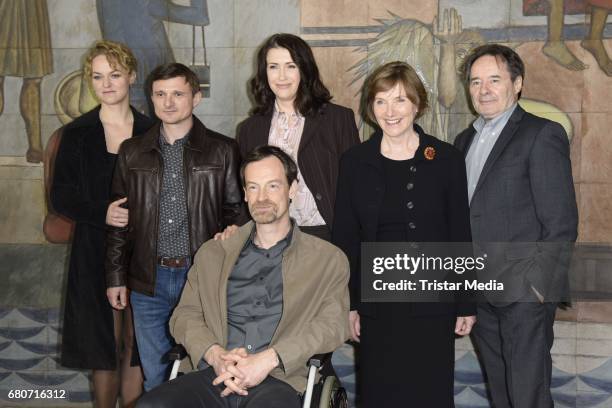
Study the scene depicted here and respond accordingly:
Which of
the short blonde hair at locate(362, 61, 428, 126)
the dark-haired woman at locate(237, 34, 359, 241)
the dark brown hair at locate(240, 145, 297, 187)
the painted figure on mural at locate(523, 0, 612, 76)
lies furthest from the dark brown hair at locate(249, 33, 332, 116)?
the painted figure on mural at locate(523, 0, 612, 76)

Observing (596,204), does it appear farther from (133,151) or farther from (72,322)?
(72,322)

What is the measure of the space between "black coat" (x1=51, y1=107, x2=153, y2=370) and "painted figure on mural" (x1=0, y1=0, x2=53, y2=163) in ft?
4.08

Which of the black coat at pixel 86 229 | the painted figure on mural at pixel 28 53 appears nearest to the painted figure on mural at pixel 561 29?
the black coat at pixel 86 229

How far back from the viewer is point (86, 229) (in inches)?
135

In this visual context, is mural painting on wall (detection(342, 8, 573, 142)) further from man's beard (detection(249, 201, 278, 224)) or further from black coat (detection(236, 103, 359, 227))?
man's beard (detection(249, 201, 278, 224))

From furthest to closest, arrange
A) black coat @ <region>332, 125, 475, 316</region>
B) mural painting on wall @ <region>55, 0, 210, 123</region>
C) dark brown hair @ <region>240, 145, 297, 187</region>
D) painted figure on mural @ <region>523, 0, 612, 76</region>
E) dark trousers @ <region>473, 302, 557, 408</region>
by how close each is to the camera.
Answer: mural painting on wall @ <region>55, 0, 210, 123</region> → painted figure on mural @ <region>523, 0, 612, 76</region> → dark trousers @ <region>473, 302, 557, 408</region> → black coat @ <region>332, 125, 475, 316</region> → dark brown hair @ <region>240, 145, 297, 187</region>

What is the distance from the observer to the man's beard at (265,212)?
2662 millimetres

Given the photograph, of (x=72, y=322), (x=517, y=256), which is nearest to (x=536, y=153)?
(x=517, y=256)

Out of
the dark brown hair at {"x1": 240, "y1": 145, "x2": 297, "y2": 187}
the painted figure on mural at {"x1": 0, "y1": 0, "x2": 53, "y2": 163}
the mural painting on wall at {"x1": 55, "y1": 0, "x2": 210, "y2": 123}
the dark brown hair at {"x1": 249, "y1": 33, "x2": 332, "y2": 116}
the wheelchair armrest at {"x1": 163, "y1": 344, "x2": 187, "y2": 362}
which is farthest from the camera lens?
the painted figure on mural at {"x1": 0, "y1": 0, "x2": 53, "y2": 163}

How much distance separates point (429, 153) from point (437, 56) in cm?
150

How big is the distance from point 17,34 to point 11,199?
104cm

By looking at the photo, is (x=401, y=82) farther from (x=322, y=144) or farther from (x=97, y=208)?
(x=97, y=208)

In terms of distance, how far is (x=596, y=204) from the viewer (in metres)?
4.15

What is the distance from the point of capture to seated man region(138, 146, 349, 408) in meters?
2.50
